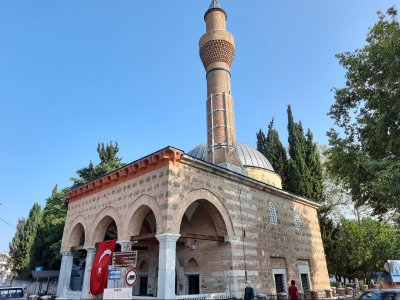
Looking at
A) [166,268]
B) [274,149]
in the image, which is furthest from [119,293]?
[274,149]

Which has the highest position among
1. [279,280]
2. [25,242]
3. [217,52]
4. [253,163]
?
[217,52]

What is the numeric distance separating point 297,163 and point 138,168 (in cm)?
1319

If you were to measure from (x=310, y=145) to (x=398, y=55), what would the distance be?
11.4 m

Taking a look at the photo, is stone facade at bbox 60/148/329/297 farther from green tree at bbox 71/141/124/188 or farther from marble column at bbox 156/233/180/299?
green tree at bbox 71/141/124/188

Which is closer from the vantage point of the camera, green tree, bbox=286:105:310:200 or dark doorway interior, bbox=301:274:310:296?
dark doorway interior, bbox=301:274:310:296

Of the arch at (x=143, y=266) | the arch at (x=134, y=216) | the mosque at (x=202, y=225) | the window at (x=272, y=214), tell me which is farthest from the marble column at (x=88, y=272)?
the window at (x=272, y=214)

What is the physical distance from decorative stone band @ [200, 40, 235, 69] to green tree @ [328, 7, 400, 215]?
6567 mm

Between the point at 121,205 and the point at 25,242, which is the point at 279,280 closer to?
the point at 121,205

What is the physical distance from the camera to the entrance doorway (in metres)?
11.1

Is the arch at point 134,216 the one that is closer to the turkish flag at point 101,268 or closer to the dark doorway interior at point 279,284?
the turkish flag at point 101,268

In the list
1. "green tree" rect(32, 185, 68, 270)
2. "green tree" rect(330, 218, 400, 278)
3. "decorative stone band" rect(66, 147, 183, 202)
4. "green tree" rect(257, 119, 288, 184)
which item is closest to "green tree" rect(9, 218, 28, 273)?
"green tree" rect(32, 185, 68, 270)

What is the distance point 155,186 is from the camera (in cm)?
930

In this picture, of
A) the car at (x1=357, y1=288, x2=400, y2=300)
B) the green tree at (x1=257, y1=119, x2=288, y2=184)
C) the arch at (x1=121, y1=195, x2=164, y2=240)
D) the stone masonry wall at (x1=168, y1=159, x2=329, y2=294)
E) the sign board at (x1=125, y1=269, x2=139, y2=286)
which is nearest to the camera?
the sign board at (x1=125, y1=269, x2=139, y2=286)

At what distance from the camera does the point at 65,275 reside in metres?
12.4
